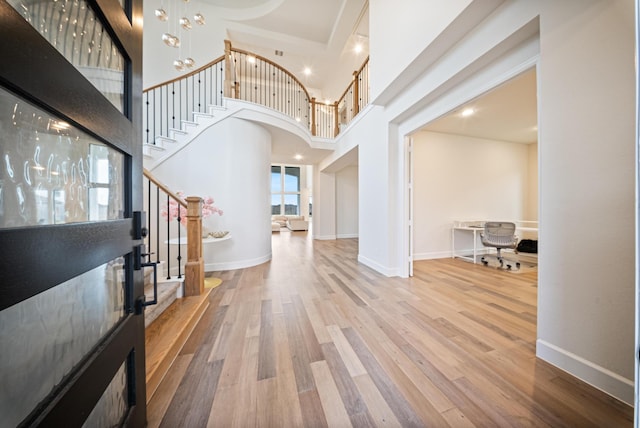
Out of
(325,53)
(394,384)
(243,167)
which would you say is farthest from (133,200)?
(325,53)

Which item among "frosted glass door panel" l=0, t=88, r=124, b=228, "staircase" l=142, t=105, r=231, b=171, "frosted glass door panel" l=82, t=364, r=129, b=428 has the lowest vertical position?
"frosted glass door panel" l=82, t=364, r=129, b=428

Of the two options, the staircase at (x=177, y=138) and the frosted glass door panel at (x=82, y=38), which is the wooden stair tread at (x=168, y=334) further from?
the staircase at (x=177, y=138)

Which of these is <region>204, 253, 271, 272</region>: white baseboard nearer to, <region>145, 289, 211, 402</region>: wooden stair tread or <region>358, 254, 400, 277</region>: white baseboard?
<region>145, 289, 211, 402</region>: wooden stair tread

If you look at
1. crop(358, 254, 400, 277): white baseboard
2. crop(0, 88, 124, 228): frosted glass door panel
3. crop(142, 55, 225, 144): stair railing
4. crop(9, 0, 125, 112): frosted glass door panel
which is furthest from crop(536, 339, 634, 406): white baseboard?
crop(142, 55, 225, 144): stair railing

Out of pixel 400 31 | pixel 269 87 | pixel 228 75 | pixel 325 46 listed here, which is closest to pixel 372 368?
pixel 400 31

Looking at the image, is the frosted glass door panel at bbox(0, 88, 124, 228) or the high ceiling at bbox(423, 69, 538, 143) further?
the high ceiling at bbox(423, 69, 538, 143)

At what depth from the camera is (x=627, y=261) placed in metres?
1.21

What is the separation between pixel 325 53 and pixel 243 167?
510 centimetres

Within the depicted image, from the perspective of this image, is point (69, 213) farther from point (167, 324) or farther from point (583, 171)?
point (583, 171)

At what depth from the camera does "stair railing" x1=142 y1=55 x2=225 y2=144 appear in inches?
183

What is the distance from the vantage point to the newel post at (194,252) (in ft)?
8.31

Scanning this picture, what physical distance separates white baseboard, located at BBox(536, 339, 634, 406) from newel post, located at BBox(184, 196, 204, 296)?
3182 millimetres

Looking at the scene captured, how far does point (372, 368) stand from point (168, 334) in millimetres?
1588

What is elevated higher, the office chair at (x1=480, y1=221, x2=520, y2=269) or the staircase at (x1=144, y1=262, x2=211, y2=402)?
the office chair at (x1=480, y1=221, x2=520, y2=269)
